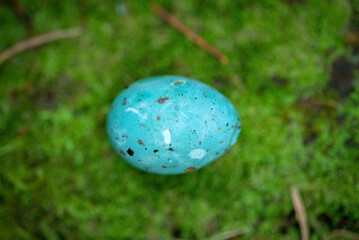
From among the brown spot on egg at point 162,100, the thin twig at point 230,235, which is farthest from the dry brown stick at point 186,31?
the thin twig at point 230,235

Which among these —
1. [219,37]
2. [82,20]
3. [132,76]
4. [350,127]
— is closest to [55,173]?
[132,76]

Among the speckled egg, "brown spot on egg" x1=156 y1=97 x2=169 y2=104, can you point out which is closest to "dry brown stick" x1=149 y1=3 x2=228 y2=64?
the speckled egg

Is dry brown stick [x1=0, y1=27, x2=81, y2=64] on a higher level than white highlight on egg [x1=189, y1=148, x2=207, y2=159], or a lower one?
higher

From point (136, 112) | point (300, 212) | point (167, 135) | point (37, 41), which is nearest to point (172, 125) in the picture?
point (167, 135)

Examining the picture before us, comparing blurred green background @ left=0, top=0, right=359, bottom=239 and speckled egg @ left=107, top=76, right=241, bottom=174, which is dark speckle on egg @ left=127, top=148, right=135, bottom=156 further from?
blurred green background @ left=0, top=0, right=359, bottom=239

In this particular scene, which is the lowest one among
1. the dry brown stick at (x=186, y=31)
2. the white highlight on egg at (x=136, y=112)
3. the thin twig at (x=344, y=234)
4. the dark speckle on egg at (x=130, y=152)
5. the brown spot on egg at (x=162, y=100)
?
the thin twig at (x=344, y=234)

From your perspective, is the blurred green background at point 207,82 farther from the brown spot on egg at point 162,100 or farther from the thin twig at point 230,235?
the brown spot on egg at point 162,100
